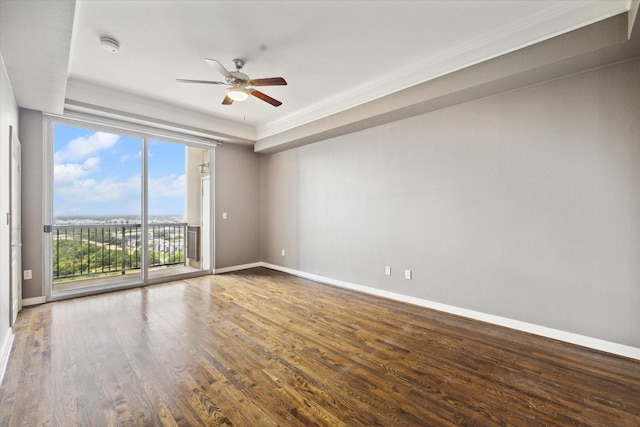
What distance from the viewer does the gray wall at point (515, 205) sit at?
2.48 meters

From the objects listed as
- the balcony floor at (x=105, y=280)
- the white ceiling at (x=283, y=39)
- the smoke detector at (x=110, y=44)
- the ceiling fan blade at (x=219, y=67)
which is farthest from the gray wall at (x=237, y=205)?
the ceiling fan blade at (x=219, y=67)

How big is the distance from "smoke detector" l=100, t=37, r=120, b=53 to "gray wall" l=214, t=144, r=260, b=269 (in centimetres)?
281

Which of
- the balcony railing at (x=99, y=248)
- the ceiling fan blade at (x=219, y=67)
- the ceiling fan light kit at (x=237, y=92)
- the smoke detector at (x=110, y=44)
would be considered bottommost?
the balcony railing at (x=99, y=248)

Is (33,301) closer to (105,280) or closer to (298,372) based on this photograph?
(105,280)

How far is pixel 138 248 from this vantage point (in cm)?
494

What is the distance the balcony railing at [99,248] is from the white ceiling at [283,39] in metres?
2.09

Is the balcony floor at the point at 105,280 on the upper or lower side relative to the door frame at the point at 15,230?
lower

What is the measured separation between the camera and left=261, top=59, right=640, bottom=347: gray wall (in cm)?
248

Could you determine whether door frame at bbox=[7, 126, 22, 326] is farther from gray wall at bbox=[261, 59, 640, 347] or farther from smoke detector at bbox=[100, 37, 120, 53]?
gray wall at bbox=[261, 59, 640, 347]

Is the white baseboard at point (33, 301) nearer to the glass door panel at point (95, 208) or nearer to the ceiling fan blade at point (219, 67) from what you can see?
the glass door panel at point (95, 208)

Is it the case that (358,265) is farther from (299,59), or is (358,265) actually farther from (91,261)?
(91,261)

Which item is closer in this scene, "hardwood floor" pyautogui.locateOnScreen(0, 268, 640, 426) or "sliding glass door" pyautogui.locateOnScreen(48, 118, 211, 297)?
"hardwood floor" pyautogui.locateOnScreen(0, 268, 640, 426)

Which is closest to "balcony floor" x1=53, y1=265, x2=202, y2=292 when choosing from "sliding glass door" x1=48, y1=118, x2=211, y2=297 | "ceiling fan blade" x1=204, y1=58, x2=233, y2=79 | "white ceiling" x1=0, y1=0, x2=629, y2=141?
"sliding glass door" x1=48, y1=118, x2=211, y2=297

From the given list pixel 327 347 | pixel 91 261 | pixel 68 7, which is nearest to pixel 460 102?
pixel 327 347
